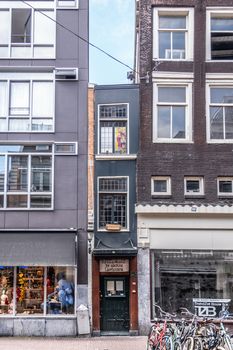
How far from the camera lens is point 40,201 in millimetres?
19516

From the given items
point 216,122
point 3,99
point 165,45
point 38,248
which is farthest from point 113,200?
point 165,45

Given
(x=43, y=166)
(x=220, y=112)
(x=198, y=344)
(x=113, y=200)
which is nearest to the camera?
(x=198, y=344)

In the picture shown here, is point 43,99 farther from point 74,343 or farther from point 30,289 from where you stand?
point 74,343

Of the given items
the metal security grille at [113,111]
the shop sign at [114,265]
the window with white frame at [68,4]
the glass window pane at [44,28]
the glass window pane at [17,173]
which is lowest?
the shop sign at [114,265]

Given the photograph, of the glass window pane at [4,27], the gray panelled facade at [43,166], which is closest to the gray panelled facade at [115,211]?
the gray panelled facade at [43,166]

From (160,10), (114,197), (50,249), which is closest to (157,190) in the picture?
(114,197)

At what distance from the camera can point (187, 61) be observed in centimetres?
2005

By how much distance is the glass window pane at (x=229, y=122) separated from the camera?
65.3 ft

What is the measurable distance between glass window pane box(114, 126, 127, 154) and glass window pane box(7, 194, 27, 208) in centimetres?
394

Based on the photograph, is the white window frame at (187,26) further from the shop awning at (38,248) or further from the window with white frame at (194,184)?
the shop awning at (38,248)

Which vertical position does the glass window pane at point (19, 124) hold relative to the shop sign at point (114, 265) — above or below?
above

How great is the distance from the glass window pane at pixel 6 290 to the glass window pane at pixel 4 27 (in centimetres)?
875

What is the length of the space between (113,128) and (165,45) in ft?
12.8

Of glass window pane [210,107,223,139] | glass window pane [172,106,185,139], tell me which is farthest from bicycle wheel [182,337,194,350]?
glass window pane [210,107,223,139]
